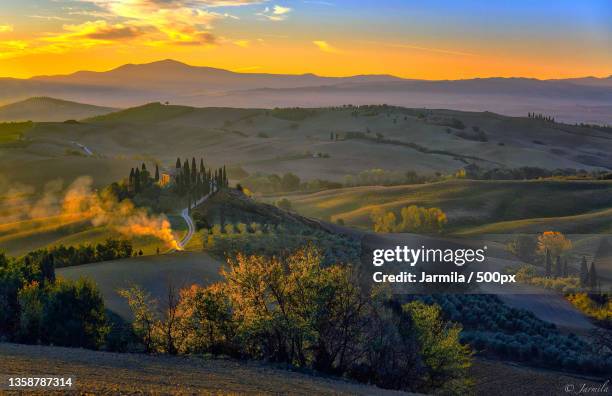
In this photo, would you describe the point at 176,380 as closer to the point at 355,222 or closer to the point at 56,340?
the point at 56,340

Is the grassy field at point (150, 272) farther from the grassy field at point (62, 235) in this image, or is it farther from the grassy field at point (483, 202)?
the grassy field at point (483, 202)

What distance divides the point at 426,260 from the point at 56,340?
36.8 metres

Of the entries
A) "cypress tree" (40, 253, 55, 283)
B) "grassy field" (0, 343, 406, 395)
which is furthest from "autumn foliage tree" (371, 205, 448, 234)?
"grassy field" (0, 343, 406, 395)

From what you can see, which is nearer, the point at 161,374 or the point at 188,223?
the point at 161,374

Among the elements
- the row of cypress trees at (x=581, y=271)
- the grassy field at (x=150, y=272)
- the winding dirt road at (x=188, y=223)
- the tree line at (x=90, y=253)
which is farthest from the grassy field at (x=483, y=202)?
the grassy field at (x=150, y=272)

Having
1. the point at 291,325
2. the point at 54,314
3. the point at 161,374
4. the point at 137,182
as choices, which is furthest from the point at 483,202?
the point at 161,374

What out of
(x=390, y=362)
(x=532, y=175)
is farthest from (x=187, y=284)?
(x=532, y=175)

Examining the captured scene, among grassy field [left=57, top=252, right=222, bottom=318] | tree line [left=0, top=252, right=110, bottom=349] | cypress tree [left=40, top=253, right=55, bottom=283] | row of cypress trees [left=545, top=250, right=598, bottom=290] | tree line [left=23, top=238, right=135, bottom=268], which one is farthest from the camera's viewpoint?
row of cypress trees [left=545, top=250, right=598, bottom=290]

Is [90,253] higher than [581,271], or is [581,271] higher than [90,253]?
[90,253]

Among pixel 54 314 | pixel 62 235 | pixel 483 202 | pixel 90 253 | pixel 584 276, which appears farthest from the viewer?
pixel 483 202

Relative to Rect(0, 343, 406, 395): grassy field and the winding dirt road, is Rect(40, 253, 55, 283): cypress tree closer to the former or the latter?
Rect(0, 343, 406, 395): grassy field

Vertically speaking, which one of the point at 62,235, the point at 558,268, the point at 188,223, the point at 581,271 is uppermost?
the point at 188,223

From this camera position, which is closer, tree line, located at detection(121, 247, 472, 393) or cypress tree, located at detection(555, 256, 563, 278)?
tree line, located at detection(121, 247, 472, 393)

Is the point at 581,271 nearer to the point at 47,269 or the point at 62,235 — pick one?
the point at 47,269
